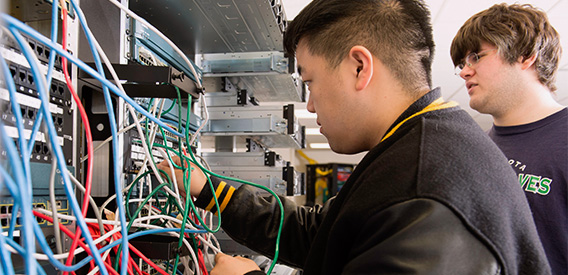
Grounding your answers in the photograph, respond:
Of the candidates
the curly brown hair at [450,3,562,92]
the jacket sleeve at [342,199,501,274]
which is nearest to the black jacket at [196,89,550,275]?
the jacket sleeve at [342,199,501,274]

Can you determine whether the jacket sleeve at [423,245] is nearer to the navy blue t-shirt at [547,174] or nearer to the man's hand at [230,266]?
the man's hand at [230,266]

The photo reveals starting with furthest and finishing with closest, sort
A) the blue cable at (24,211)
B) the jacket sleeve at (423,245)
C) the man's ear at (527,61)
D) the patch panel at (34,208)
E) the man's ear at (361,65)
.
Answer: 1. the man's ear at (527,61)
2. the man's ear at (361,65)
3. the patch panel at (34,208)
4. the jacket sleeve at (423,245)
5. the blue cable at (24,211)

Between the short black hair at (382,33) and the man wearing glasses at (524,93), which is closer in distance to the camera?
the short black hair at (382,33)

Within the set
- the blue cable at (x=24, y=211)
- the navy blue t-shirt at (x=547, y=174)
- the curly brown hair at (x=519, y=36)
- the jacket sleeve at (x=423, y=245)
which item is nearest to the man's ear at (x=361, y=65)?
the jacket sleeve at (x=423, y=245)

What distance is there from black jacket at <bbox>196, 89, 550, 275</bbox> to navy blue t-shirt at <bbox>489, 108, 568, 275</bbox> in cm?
63

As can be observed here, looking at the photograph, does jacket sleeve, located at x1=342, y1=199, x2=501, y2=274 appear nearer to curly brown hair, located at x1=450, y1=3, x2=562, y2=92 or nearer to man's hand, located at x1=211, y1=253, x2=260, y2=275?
man's hand, located at x1=211, y1=253, x2=260, y2=275

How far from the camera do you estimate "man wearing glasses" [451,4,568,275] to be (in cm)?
109

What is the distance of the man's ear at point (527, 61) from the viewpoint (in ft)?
4.21

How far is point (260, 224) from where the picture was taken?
1023mm

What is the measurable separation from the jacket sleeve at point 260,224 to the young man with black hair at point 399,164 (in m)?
0.21

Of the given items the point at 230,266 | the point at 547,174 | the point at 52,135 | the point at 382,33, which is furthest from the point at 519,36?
the point at 52,135

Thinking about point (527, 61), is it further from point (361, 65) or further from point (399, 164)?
point (399, 164)

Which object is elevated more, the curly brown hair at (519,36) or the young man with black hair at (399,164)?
the curly brown hair at (519,36)

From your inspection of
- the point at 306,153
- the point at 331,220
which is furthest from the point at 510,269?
the point at 306,153
